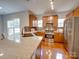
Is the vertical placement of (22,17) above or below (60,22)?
above

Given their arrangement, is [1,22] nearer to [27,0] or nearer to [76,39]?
[27,0]

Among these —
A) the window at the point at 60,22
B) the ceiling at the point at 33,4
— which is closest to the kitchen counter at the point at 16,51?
the ceiling at the point at 33,4

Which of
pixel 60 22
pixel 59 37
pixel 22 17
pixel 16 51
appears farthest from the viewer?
pixel 60 22

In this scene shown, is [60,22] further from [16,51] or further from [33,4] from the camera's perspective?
[16,51]

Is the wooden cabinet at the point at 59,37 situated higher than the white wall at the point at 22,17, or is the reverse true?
the white wall at the point at 22,17

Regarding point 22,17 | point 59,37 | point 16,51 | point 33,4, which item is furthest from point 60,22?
point 16,51

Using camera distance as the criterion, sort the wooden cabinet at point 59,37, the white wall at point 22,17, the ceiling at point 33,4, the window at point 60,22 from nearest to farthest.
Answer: the ceiling at point 33,4 → the wooden cabinet at point 59,37 → the white wall at point 22,17 → the window at point 60,22

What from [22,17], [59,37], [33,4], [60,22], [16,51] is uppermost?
[33,4]

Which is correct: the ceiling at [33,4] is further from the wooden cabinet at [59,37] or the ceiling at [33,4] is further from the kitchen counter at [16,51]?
the kitchen counter at [16,51]

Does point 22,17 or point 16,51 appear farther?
point 22,17

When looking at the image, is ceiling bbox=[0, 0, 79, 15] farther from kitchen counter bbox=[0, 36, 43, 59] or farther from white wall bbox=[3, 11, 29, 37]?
kitchen counter bbox=[0, 36, 43, 59]

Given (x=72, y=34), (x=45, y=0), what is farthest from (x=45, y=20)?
(x=72, y=34)

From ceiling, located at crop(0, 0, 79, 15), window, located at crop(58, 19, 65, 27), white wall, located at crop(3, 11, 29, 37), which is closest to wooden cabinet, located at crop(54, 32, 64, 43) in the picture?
window, located at crop(58, 19, 65, 27)

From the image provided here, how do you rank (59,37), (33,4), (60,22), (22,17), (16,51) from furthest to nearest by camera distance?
(60,22)
(22,17)
(59,37)
(33,4)
(16,51)
